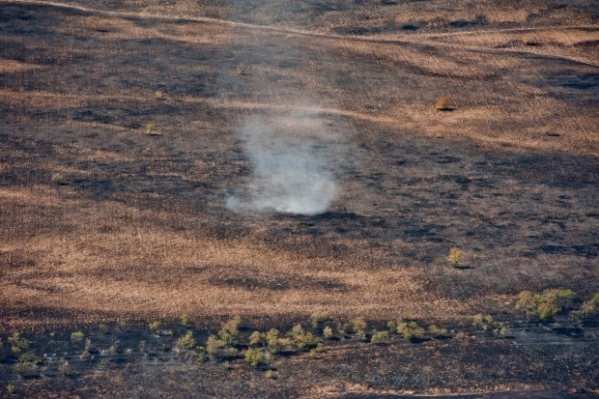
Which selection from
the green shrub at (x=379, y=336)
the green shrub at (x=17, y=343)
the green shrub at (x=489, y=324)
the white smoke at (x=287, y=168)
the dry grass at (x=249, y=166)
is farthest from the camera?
the white smoke at (x=287, y=168)

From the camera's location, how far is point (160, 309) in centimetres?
2412

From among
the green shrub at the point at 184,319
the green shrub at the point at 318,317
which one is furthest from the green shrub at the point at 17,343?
the green shrub at the point at 318,317

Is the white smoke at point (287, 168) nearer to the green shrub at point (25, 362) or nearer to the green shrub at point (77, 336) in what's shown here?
the green shrub at point (77, 336)

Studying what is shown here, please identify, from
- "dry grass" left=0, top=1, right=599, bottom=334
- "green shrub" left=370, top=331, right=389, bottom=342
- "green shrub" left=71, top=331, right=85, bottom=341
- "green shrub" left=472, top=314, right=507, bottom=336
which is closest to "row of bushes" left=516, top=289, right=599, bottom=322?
"dry grass" left=0, top=1, right=599, bottom=334

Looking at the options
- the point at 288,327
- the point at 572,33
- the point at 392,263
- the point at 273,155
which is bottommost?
the point at 288,327

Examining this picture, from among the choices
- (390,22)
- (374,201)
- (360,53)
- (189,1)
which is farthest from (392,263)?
(189,1)

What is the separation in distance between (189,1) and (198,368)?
23262 mm

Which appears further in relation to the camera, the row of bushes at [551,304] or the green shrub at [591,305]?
the green shrub at [591,305]

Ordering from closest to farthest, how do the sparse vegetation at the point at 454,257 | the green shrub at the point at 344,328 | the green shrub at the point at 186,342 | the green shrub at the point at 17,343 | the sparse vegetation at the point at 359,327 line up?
the green shrub at the point at 17,343 → the green shrub at the point at 186,342 → the sparse vegetation at the point at 359,327 → the green shrub at the point at 344,328 → the sparse vegetation at the point at 454,257

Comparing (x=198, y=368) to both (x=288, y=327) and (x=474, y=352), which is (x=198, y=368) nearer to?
(x=288, y=327)

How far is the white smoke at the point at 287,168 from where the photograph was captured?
94.0 ft

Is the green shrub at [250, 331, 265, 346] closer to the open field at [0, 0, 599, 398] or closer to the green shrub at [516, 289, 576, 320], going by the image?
the open field at [0, 0, 599, 398]

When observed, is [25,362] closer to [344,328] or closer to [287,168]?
[344,328]

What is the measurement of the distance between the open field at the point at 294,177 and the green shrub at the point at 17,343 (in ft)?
1.12
